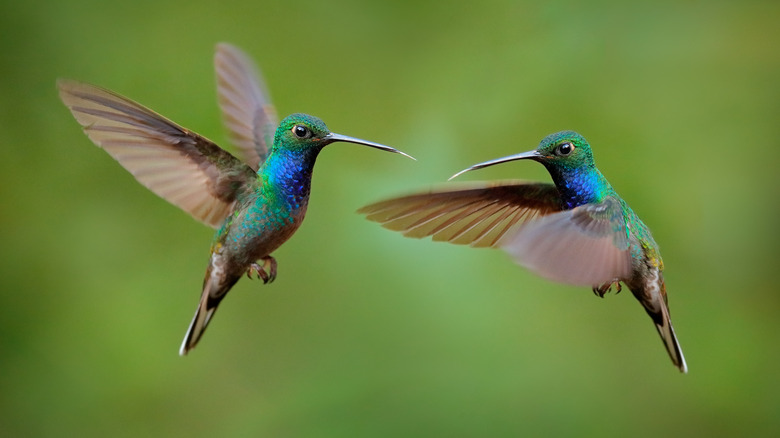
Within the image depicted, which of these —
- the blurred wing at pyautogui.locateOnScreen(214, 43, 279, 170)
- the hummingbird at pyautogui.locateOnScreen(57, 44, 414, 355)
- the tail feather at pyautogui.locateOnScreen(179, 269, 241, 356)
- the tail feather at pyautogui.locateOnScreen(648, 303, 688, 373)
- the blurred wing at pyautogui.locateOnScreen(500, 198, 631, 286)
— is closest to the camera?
the blurred wing at pyautogui.locateOnScreen(500, 198, 631, 286)

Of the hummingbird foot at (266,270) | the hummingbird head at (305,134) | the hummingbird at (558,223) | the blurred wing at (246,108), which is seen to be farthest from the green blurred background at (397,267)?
the hummingbird head at (305,134)

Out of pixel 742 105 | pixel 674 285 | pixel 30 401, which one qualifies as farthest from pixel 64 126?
pixel 742 105

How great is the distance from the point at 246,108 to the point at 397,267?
1626 mm

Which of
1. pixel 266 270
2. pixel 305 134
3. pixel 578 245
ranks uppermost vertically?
pixel 305 134

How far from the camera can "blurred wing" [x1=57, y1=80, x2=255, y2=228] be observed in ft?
4.40

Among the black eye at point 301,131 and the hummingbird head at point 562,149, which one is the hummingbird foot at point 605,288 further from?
the black eye at point 301,131

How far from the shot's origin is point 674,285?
3.35m

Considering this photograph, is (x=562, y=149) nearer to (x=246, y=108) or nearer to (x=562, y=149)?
(x=562, y=149)

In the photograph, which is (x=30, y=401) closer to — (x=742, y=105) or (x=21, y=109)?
(x=21, y=109)

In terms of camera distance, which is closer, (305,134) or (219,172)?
(305,134)

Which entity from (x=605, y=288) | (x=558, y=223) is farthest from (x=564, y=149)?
(x=605, y=288)

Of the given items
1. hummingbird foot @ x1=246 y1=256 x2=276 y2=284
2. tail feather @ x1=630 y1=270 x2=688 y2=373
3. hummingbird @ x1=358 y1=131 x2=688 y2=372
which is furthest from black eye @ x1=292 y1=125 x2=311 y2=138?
tail feather @ x1=630 y1=270 x2=688 y2=373

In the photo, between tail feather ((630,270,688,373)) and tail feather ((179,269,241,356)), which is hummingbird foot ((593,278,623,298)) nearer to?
tail feather ((630,270,688,373))

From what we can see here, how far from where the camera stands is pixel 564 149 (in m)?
1.25
